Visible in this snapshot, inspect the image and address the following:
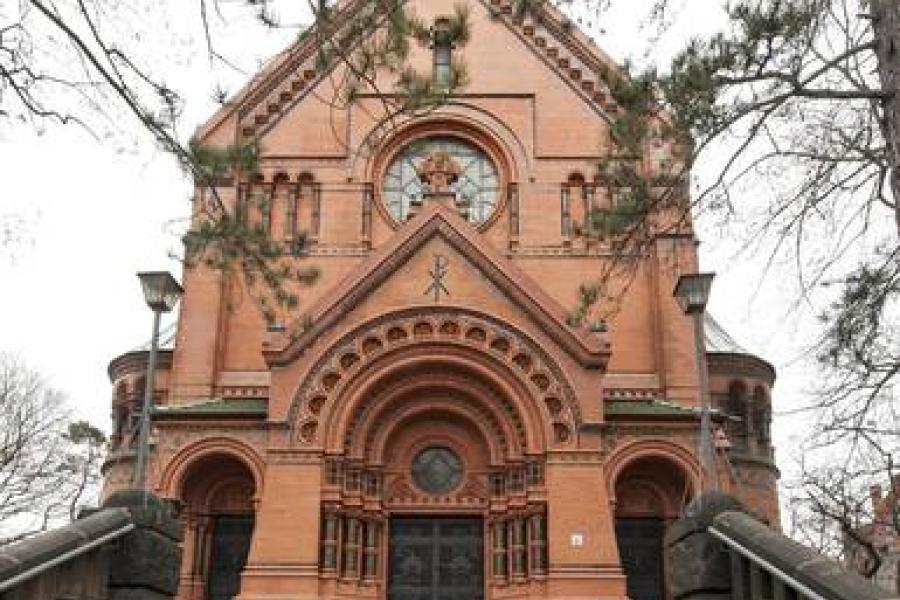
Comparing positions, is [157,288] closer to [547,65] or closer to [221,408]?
[221,408]

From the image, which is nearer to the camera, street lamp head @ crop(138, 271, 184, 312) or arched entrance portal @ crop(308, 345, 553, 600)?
street lamp head @ crop(138, 271, 184, 312)

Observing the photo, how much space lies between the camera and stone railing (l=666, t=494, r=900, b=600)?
7559 mm

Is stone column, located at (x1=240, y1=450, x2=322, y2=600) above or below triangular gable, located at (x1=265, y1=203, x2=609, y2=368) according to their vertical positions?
below

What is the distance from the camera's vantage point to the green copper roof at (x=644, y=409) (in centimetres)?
2455

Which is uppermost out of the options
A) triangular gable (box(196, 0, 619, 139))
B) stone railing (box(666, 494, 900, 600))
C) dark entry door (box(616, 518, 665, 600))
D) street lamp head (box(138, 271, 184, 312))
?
triangular gable (box(196, 0, 619, 139))

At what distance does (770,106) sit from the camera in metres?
10.6

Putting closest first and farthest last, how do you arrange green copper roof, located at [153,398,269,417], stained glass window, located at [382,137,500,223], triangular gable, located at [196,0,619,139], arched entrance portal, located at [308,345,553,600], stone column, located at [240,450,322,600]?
stone column, located at [240,450,322,600] < arched entrance portal, located at [308,345,553,600] < green copper roof, located at [153,398,269,417] < stained glass window, located at [382,137,500,223] < triangular gable, located at [196,0,619,139]

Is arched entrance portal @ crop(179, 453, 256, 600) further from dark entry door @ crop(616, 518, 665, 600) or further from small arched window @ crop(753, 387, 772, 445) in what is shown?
small arched window @ crop(753, 387, 772, 445)

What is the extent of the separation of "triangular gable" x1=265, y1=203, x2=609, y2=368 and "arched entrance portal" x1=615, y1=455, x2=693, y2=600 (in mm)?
2973

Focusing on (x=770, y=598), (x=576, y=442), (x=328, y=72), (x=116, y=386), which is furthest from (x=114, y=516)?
(x=116, y=386)

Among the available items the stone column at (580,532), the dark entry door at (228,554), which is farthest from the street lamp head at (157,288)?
the stone column at (580,532)

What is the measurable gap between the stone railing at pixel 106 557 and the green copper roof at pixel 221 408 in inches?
548

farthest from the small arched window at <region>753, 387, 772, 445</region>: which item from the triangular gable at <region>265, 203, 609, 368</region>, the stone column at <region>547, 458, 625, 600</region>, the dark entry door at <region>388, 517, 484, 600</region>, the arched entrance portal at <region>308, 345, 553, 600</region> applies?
the dark entry door at <region>388, 517, 484, 600</region>

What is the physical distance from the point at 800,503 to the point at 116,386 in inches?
809
